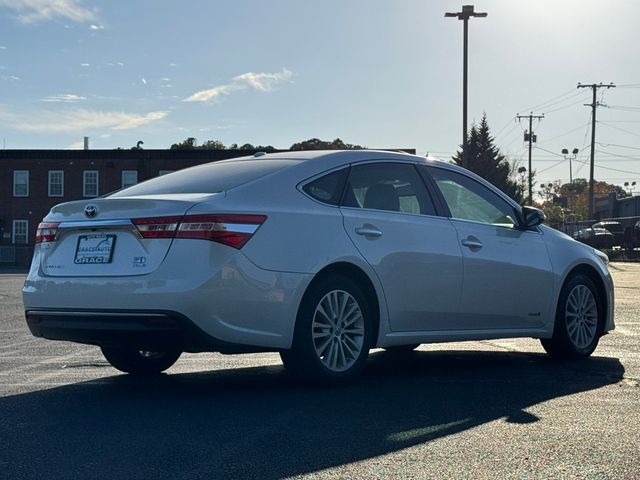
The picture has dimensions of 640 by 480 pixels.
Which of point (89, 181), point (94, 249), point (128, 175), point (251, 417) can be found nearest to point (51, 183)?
point (89, 181)

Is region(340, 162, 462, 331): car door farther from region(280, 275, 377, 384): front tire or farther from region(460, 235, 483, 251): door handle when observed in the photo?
region(280, 275, 377, 384): front tire

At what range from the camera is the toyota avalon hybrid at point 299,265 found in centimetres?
540

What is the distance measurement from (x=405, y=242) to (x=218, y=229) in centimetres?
167

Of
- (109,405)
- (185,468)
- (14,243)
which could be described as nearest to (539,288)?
(109,405)

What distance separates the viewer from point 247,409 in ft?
17.3

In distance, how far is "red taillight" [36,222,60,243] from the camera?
598 cm

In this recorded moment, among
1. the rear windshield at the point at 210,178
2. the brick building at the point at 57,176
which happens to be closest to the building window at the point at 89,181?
the brick building at the point at 57,176

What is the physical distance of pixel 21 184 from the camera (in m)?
55.7

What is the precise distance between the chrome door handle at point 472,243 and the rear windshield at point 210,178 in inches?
62.4

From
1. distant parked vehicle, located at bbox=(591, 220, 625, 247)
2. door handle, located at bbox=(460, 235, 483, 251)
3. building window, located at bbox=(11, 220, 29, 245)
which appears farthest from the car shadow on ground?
building window, located at bbox=(11, 220, 29, 245)

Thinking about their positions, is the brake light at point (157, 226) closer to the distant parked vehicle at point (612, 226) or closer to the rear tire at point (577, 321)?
the rear tire at point (577, 321)

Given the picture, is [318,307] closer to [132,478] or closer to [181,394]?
[181,394]

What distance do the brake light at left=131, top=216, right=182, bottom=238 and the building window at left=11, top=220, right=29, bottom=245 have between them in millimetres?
52895

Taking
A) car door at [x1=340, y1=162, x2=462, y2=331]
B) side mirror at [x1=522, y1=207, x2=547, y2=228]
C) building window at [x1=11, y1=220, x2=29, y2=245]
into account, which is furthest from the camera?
building window at [x1=11, y1=220, x2=29, y2=245]
